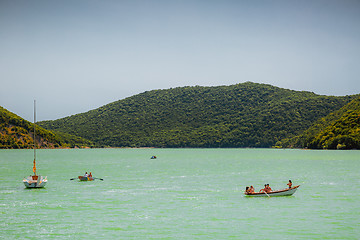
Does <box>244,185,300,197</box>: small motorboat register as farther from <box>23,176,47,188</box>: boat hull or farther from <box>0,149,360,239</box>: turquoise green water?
<box>23,176,47,188</box>: boat hull

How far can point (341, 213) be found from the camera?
34.3m

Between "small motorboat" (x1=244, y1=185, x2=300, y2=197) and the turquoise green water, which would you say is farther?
"small motorboat" (x1=244, y1=185, x2=300, y2=197)

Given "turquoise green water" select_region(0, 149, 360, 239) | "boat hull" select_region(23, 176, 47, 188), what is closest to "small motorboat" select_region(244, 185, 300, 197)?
"turquoise green water" select_region(0, 149, 360, 239)

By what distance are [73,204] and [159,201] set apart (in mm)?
8264

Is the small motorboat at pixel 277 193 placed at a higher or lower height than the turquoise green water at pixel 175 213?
higher

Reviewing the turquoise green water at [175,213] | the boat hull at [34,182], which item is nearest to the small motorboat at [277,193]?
the turquoise green water at [175,213]

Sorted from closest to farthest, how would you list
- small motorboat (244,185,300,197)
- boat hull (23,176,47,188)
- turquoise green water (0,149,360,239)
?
turquoise green water (0,149,360,239)
small motorboat (244,185,300,197)
boat hull (23,176,47,188)

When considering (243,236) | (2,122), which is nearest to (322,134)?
(2,122)

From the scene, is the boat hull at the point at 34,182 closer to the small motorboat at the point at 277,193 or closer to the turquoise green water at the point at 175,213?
the turquoise green water at the point at 175,213

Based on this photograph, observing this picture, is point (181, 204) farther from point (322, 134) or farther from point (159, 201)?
point (322, 134)

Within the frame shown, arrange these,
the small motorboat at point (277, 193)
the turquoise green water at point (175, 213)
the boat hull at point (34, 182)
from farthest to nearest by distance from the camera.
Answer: the boat hull at point (34, 182) → the small motorboat at point (277, 193) → the turquoise green water at point (175, 213)

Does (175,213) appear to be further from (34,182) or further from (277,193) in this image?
(34,182)

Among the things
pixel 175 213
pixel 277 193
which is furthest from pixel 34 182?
pixel 277 193

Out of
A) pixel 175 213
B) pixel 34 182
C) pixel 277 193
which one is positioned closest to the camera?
pixel 175 213
